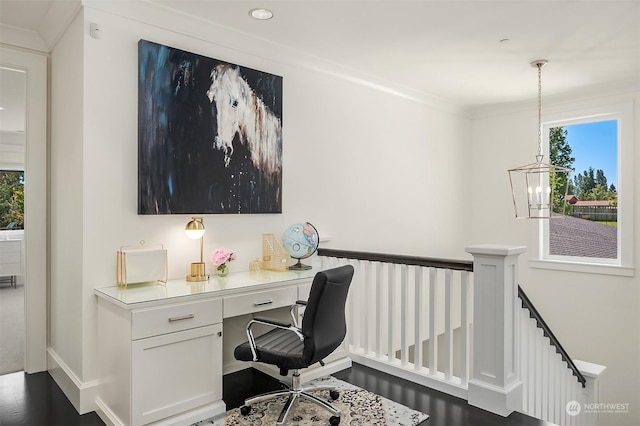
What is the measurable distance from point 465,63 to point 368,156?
131 cm

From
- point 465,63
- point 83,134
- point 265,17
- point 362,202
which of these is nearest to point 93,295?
point 83,134

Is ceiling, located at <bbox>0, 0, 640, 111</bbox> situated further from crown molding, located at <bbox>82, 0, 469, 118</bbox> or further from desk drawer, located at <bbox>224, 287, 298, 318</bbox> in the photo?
desk drawer, located at <bbox>224, 287, 298, 318</bbox>

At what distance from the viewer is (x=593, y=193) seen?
5.25m

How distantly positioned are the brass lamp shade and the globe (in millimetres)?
735

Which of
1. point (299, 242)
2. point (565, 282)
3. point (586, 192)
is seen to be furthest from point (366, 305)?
point (586, 192)

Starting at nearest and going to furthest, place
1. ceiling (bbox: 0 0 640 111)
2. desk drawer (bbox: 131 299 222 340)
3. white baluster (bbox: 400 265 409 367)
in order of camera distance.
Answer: desk drawer (bbox: 131 299 222 340) → ceiling (bbox: 0 0 640 111) → white baluster (bbox: 400 265 409 367)

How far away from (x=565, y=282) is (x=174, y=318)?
473cm

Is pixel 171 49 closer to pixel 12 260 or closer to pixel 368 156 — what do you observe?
pixel 368 156

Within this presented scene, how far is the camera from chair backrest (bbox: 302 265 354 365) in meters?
2.45

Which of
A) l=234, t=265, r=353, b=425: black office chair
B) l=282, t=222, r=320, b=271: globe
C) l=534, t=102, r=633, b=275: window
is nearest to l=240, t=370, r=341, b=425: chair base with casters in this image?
l=234, t=265, r=353, b=425: black office chair

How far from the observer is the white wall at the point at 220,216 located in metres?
2.80

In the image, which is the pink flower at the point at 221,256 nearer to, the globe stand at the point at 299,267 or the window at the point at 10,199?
the globe stand at the point at 299,267

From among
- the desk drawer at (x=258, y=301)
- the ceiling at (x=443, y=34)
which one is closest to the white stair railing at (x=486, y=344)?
the desk drawer at (x=258, y=301)

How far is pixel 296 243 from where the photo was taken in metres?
3.60
